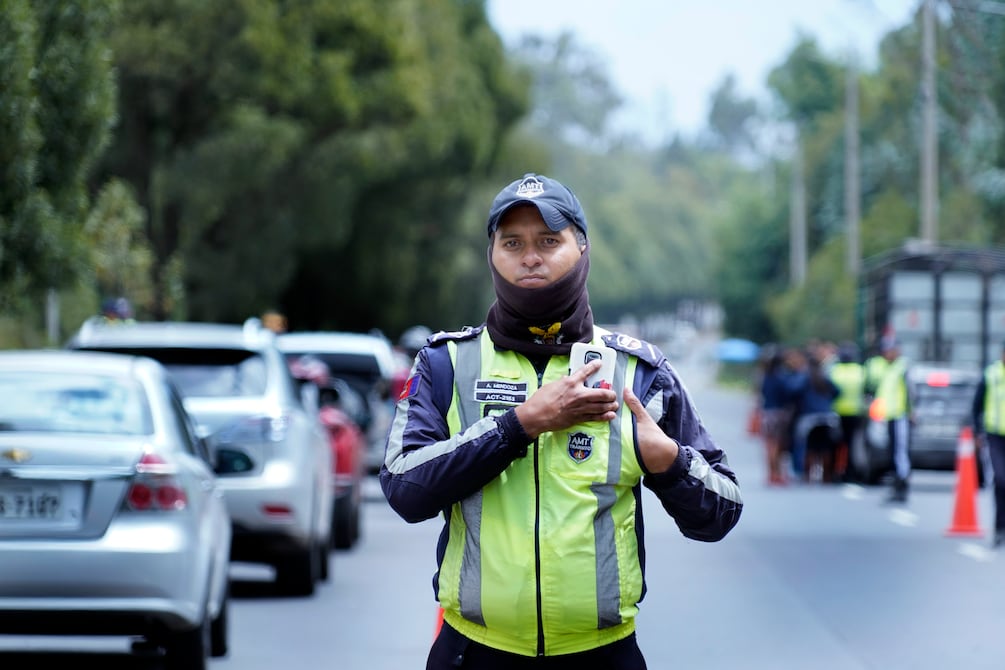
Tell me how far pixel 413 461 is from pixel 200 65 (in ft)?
104

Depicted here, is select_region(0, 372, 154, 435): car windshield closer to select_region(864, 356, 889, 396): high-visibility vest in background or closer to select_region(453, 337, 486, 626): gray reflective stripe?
select_region(453, 337, 486, 626): gray reflective stripe

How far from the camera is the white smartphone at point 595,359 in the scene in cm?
441

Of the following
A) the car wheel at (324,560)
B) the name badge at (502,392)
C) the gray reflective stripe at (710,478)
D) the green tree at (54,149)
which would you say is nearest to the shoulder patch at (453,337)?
the name badge at (502,392)

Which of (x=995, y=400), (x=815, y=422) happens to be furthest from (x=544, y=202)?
(x=815, y=422)

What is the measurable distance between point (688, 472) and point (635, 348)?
0.95 ft

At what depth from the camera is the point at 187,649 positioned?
Answer: 9484 mm

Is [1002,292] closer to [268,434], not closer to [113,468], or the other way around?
[268,434]

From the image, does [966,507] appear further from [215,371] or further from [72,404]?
[72,404]

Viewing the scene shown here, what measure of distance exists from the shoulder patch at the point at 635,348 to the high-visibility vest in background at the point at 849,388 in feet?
72.7

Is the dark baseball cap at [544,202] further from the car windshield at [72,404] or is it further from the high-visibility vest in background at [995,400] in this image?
the high-visibility vest in background at [995,400]

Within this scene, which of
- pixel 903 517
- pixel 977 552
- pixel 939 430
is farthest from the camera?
pixel 939 430

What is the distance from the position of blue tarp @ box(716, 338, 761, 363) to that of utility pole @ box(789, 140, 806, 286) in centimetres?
1103

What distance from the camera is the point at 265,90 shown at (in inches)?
1417

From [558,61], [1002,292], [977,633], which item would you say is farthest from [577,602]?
[558,61]
